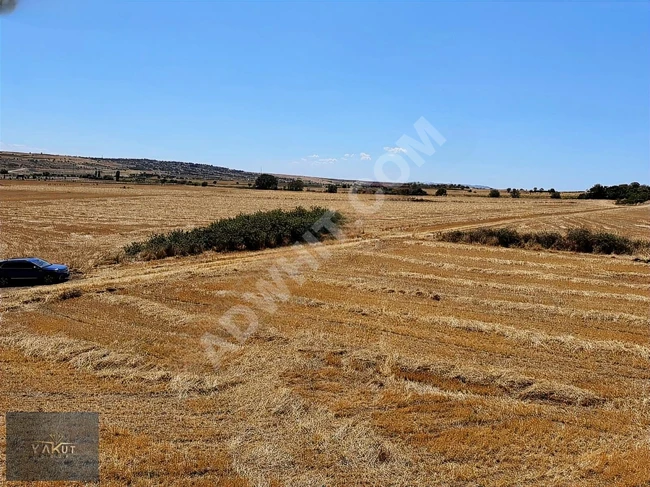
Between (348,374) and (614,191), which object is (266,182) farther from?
(348,374)

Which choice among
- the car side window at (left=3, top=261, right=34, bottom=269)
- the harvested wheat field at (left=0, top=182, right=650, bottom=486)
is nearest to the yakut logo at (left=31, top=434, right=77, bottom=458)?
the harvested wheat field at (left=0, top=182, right=650, bottom=486)

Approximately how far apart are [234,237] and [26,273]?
12.1 m

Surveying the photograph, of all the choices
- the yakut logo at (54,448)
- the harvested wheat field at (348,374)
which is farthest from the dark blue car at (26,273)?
the yakut logo at (54,448)

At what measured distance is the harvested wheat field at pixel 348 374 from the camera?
785 cm

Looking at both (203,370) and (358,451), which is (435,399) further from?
(203,370)

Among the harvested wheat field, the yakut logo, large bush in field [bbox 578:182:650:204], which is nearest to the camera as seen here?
the harvested wheat field

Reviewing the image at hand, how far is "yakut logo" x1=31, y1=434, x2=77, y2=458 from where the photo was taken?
26.2ft

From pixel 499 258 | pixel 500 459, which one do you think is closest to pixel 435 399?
pixel 500 459

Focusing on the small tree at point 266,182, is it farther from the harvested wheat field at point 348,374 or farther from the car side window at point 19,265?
the car side window at point 19,265

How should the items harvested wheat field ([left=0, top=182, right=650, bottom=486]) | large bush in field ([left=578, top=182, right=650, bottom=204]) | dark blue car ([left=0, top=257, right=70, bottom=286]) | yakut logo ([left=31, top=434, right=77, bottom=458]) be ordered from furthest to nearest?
large bush in field ([left=578, top=182, right=650, bottom=204]), dark blue car ([left=0, top=257, right=70, bottom=286]), yakut logo ([left=31, top=434, right=77, bottom=458]), harvested wheat field ([left=0, top=182, right=650, bottom=486])

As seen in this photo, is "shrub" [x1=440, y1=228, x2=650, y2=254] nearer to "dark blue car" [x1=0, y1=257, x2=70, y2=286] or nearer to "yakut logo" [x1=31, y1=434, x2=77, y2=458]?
"dark blue car" [x1=0, y1=257, x2=70, y2=286]

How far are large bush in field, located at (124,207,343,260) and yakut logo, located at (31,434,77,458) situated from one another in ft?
66.0

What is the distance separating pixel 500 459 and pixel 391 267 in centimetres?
1665

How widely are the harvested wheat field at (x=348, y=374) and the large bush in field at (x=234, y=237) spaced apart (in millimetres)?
5708
